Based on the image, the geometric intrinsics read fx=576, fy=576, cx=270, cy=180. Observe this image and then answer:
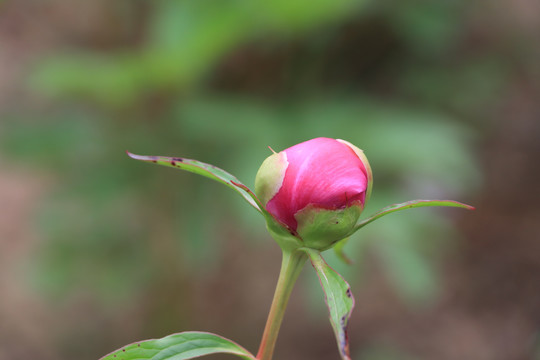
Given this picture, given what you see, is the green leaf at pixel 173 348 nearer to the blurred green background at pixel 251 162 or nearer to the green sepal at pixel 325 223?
the green sepal at pixel 325 223

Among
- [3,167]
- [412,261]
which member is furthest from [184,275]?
[3,167]

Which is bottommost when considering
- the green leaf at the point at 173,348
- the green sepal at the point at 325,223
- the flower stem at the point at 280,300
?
the green leaf at the point at 173,348

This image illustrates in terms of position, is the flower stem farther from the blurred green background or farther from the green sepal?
the blurred green background

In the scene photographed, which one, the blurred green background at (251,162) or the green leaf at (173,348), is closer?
the green leaf at (173,348)

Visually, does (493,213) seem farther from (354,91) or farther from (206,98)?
(206,98)

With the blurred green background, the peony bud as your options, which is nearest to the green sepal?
the peony bud

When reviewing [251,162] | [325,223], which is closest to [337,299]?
[325,223]

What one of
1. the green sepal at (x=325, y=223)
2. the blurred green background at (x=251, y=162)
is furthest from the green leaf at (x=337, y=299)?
the blurred green background at (x=251, y=162)
